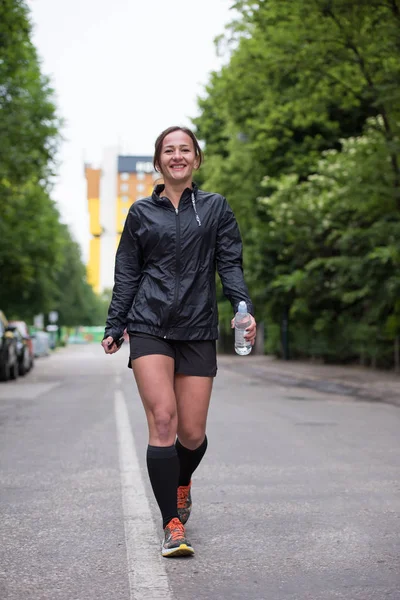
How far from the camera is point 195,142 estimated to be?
4.82m

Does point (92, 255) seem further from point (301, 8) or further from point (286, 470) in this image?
point (286, 470)

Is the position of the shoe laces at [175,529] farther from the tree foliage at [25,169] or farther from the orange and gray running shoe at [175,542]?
the tree foliage at [25,169]

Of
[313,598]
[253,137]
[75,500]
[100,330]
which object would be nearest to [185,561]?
[313,598]

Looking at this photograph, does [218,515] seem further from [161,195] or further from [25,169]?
[25,169]

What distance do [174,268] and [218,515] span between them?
164 centimetres

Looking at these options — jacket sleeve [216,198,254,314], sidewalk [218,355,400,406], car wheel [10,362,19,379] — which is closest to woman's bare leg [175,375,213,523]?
jacket sleeve [216,198,254,314]

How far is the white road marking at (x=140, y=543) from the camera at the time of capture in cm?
387

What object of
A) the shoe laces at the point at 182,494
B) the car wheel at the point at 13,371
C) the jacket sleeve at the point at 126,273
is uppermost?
the jacket sleeve at the point at 126,273

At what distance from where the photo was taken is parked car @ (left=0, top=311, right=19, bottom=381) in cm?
2139

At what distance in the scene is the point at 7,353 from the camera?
21672 millimetres

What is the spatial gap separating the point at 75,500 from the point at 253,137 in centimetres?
2594

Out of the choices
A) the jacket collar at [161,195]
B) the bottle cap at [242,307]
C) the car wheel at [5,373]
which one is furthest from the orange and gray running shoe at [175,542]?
the car wheel at [5,373]

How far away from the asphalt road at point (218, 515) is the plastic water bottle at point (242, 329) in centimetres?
95

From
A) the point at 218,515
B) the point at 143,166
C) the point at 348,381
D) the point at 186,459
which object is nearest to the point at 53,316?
the point at 348,381
